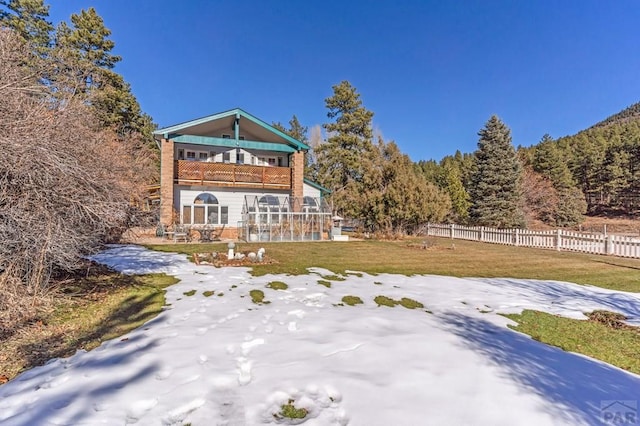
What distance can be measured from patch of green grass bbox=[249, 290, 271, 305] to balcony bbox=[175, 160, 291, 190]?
564 inches

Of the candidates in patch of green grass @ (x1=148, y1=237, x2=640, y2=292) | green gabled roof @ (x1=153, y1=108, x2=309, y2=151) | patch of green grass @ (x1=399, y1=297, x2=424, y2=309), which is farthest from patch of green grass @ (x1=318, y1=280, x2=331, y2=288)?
green gabled roof @ (x1=153, y1=108, x2=309, y2=151)

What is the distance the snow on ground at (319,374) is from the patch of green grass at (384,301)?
278 millimetres

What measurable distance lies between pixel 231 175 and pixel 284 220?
14.8 ft

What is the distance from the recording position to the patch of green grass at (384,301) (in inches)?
239

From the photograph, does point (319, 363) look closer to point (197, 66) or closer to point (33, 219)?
point (33, 219)

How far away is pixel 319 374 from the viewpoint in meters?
3.35

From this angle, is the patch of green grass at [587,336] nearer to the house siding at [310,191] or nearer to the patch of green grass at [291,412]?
the patch of green grass at [291,412]

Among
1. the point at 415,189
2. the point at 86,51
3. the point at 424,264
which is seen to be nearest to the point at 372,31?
the point at 415,189

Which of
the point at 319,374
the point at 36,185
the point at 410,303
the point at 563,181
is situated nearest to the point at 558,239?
the point at 410,303

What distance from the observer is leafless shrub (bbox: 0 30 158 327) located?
439cm

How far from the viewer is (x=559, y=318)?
552cm

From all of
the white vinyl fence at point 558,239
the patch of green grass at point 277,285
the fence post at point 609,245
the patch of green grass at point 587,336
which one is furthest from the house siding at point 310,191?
the patch of green grass at point 587,336

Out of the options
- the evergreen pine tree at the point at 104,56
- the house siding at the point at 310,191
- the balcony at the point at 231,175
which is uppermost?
the evergreen pine tree at the point at 104,56

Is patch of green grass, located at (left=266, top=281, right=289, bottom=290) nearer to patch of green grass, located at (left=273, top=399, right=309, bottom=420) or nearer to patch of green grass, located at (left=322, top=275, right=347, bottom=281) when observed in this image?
patch of green grass, located at (left=322, top=275, right=347, bottom=281)
